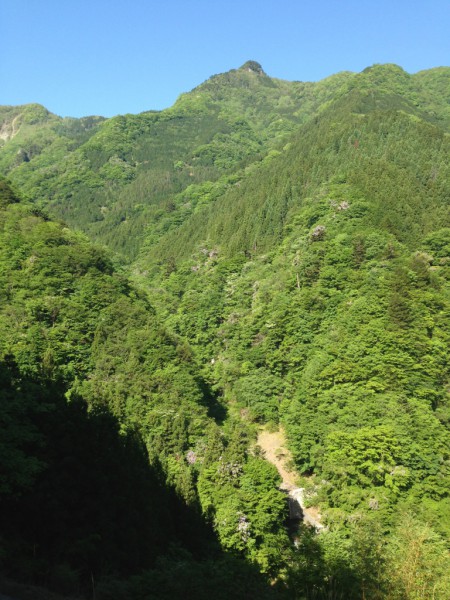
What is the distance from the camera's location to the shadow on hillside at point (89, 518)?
18000 mm

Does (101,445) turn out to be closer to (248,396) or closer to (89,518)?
(89,518)

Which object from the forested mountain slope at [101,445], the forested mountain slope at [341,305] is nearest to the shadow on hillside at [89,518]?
the forested mountain slope at [101,445]

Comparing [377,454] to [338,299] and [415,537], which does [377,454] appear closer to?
[415,537]

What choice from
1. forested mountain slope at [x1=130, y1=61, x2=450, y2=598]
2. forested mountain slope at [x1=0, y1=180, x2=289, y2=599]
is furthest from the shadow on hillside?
forested mountain slope at [x1=130, y1=61, x2=450, y2=598]

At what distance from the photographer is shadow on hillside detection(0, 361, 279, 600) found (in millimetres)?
18000

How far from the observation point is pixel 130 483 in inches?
1358

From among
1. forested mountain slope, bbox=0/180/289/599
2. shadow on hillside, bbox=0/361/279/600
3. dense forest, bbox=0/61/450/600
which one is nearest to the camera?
shadow on hillside, bbox=0/361/279/600

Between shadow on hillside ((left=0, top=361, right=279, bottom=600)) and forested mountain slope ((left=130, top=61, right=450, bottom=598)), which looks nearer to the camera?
shadow on hillside ((left=0, top=361, right=279, bottom=600))

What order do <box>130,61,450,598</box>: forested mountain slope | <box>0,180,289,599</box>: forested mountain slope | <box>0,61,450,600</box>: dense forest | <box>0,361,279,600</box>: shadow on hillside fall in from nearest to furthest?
<box>0,361,279,600</box>: shadow on hillside, <box>0,180,289,599</box>: forested mountain slope, <box>0,61,450,600</box>: dense forest, <box>130,61,450,598</box>: forested mountain slope

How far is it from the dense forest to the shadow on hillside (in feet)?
0.47

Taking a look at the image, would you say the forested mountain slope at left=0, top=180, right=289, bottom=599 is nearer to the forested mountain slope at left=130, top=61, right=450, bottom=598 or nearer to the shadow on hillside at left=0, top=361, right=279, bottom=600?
the shadow on hillside at left=0, top=361, right=279, bottom=600

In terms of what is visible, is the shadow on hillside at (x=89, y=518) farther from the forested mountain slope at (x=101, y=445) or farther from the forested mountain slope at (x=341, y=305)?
the forested mountain slope at (x=341, y=305)

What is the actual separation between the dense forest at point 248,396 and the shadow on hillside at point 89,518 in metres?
0.14

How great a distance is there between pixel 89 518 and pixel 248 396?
46.0m
